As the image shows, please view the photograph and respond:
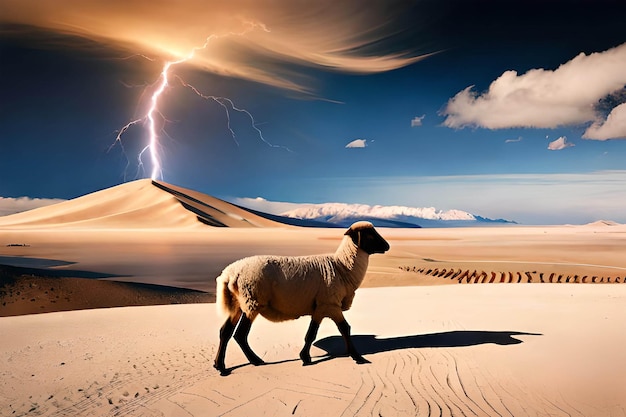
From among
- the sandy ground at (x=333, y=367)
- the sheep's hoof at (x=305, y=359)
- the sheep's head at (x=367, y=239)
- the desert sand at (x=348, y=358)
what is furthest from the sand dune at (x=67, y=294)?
the sheep's head at (x=367, y=239)

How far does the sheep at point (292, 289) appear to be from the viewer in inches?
264

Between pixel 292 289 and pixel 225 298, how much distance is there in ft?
3.33

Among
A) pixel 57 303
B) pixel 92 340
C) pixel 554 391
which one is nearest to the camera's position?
pixel 554 391

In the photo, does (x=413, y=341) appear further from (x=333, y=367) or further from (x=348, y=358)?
(x=333, y=367)

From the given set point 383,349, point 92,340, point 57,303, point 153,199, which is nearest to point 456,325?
point 383,349

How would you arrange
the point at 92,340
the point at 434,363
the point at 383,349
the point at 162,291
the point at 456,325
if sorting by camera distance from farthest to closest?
the point at 162,291, the point at 456,325, the point at 92,340, the point at 383,349, the point at 434,363

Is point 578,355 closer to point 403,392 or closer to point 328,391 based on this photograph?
point 403,392

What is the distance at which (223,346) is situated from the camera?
6.82 metres

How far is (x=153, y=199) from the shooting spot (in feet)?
385

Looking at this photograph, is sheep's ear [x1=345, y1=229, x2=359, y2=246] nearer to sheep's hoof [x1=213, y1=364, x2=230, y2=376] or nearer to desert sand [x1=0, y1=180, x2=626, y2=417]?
desert sand [x1=0, y1=180, x2=626, y2=417]

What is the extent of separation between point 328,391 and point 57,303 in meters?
12.7

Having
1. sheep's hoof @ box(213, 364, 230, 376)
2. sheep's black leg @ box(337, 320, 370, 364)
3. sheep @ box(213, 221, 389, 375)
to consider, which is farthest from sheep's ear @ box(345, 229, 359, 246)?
sheep's hoof @ box(213, 364, 230, 376)

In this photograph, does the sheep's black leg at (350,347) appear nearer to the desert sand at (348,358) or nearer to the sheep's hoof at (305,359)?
the desert sand at (348,358)

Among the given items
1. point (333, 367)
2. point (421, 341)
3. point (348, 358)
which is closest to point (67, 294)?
point (348, 358)
